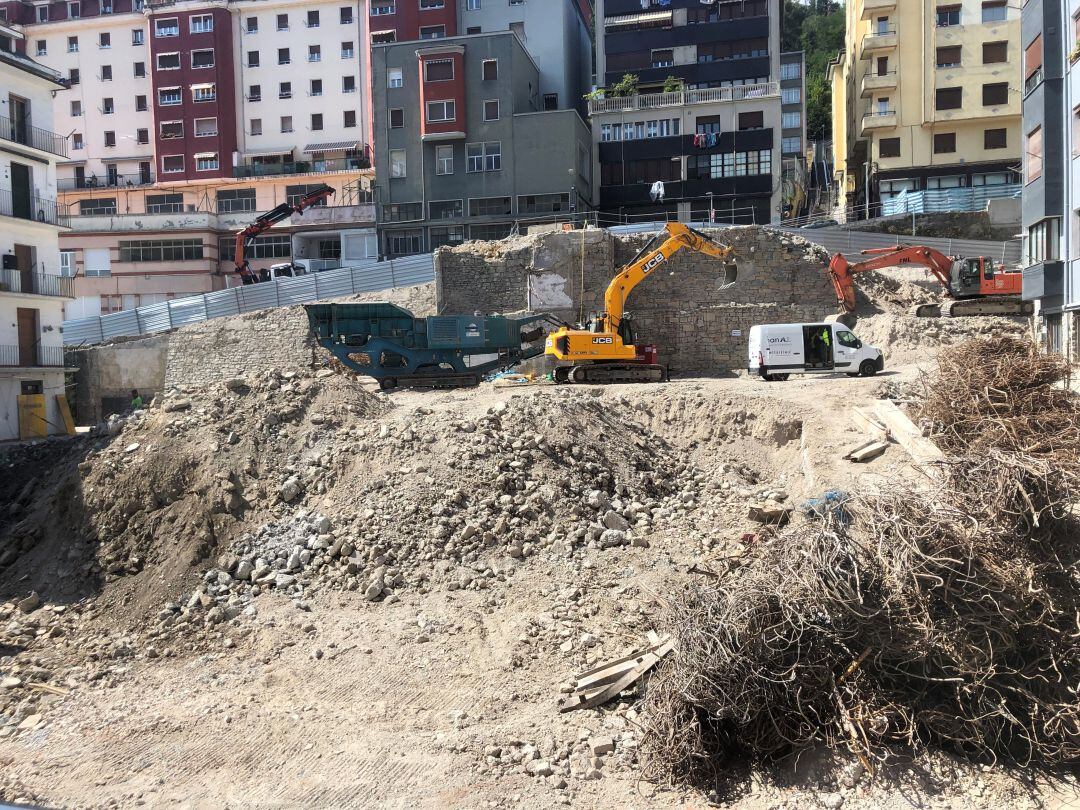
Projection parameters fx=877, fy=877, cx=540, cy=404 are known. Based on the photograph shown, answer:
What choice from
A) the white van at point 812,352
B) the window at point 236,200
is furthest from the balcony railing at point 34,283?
the white van at point 812,352

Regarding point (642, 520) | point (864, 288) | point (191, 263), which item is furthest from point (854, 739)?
point (191, 263)

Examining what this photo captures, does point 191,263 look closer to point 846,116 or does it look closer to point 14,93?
point 14,93

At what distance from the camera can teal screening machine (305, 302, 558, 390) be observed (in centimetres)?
2205

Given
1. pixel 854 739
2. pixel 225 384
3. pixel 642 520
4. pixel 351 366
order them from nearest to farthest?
pixel 854 739 < pixel 642 520 < pixel 225 384 < pixel 351 366

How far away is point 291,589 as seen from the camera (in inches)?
447

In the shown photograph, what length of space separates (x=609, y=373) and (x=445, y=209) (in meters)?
20.3

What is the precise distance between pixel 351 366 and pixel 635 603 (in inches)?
541

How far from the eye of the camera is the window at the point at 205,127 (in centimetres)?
4559

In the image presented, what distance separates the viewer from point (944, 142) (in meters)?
36.8

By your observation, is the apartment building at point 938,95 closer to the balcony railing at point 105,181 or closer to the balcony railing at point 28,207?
the balcony railing at point 28,207

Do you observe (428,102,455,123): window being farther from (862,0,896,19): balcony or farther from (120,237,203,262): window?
(862,0,896,19): balcony

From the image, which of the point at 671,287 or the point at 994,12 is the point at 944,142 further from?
the point at 671,287

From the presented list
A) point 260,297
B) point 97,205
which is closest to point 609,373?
point 260,297

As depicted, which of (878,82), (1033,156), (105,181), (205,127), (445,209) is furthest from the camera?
(105,181)
